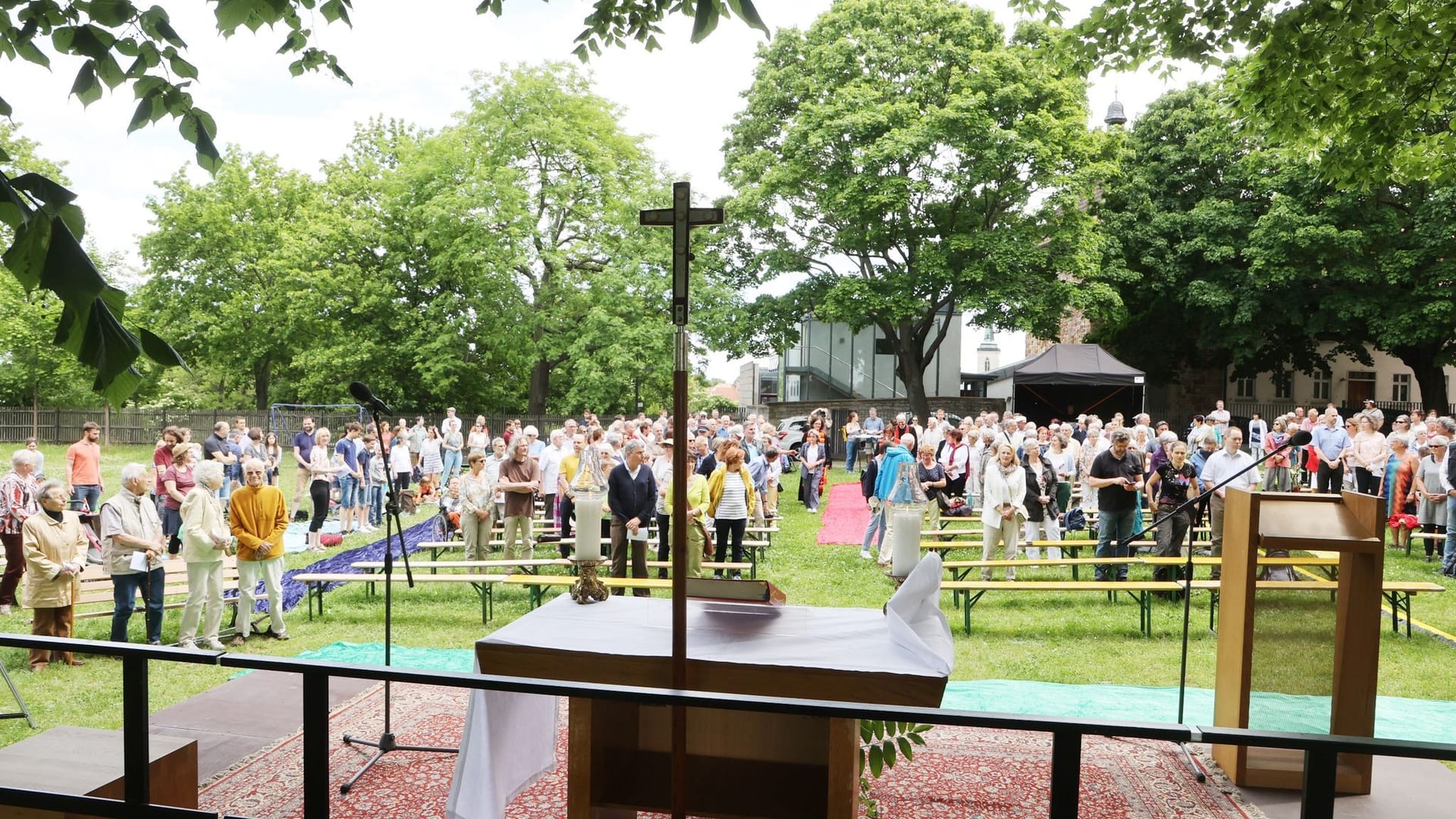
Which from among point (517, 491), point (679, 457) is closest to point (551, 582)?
point (517, 491)

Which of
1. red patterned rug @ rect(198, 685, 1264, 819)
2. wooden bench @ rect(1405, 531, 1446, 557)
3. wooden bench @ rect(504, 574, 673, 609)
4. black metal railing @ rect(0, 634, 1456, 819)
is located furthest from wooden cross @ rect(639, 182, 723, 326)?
wooden bench @ rect(1405, 531, 1446, 557)

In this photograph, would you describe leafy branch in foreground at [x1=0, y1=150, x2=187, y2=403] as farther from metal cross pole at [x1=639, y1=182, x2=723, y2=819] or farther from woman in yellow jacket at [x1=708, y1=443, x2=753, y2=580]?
woman in yellow jacket at [x1=708, y1=443, x2=753, y2=580]

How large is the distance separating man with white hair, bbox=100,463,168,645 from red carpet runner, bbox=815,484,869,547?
27.6ft

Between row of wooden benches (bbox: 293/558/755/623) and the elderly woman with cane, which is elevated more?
the elderly woman with cane

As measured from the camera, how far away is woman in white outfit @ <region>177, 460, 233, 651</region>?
7738 mm

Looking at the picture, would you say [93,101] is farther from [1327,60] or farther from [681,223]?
[1327,60]

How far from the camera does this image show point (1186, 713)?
650cm

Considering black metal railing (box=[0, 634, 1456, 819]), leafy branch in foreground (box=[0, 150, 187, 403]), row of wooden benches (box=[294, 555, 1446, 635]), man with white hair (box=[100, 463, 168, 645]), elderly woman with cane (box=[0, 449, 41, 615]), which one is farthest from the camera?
elderly woman with cane (box=[0, 449, 41, 615])

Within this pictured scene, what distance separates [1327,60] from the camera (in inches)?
279

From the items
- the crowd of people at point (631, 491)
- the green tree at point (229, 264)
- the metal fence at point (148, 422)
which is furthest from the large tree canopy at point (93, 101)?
the green tree at point (229, 264)

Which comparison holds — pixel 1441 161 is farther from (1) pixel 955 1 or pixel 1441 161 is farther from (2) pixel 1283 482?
(1) pixel 955 1

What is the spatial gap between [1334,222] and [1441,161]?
2281 cm

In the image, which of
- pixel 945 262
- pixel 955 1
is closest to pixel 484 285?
pixel 945 262

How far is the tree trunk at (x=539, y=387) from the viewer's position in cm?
3291
